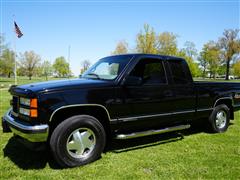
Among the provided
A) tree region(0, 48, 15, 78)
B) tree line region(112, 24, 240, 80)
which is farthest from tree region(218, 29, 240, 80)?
tree region(0, 48, 15, 78)

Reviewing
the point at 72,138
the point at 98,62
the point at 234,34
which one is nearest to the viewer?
the point at 72,138

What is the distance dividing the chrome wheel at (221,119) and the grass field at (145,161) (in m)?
0.68

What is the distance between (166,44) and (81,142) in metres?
28.6

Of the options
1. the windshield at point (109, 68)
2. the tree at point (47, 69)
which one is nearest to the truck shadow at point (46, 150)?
the windshield at point (109, 68)

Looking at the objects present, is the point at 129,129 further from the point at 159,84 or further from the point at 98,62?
the point at 98,62

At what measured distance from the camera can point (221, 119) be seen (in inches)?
244

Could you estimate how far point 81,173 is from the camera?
11.7ft

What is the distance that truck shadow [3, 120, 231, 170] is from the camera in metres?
3.99

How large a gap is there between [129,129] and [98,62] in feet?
6.01

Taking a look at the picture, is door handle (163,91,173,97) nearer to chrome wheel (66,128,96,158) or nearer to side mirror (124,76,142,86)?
side mirror (124,76,142,86)

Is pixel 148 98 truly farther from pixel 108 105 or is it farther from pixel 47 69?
pixel 47 69

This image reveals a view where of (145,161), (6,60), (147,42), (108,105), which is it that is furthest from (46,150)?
(6,60)

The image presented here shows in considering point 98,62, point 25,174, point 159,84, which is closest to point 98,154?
point 25,174

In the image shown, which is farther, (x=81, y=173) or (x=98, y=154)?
(x=98, y=154)
